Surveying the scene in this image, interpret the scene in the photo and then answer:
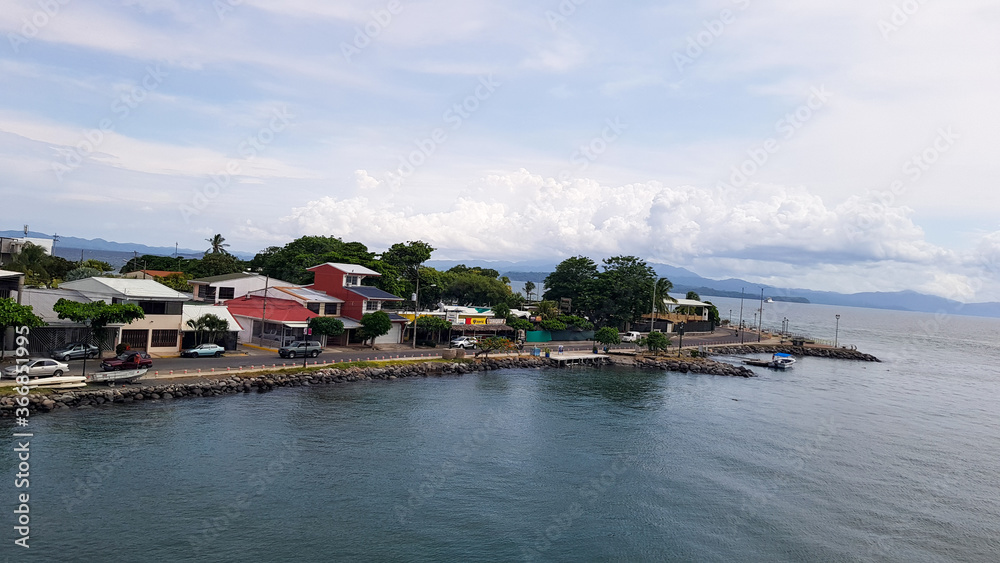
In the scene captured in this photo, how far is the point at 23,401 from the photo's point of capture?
32.8 m

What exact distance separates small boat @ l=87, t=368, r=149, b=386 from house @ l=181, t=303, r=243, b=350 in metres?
11.2

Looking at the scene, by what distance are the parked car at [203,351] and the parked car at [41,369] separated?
1097 centimetres

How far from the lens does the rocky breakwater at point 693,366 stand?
235 feet

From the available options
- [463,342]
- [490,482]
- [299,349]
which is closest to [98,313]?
[299,349]

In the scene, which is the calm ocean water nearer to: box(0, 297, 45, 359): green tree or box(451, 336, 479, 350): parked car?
box(0, 297, 45, 359): green tree

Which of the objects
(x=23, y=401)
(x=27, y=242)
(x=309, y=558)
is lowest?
(x=309, y=558)

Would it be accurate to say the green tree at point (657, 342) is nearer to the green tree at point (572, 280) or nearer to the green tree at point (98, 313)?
the green tree at point (572, 280)

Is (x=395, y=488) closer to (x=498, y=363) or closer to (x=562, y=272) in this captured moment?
(x=498, y=363)

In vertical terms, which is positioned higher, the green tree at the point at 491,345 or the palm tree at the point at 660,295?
the palm tree at the point at 660,295

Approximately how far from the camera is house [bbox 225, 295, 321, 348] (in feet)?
187

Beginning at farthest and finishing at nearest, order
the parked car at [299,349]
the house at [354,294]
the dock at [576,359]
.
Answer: the dock at [576,359]
the house at [354,294]
the parked car at [299,349]

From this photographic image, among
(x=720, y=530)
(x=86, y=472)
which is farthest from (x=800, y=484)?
(x=86, y=472)

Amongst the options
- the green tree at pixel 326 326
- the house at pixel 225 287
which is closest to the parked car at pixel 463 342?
the green tree at pixel 326 326

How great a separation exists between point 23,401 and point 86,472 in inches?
427
